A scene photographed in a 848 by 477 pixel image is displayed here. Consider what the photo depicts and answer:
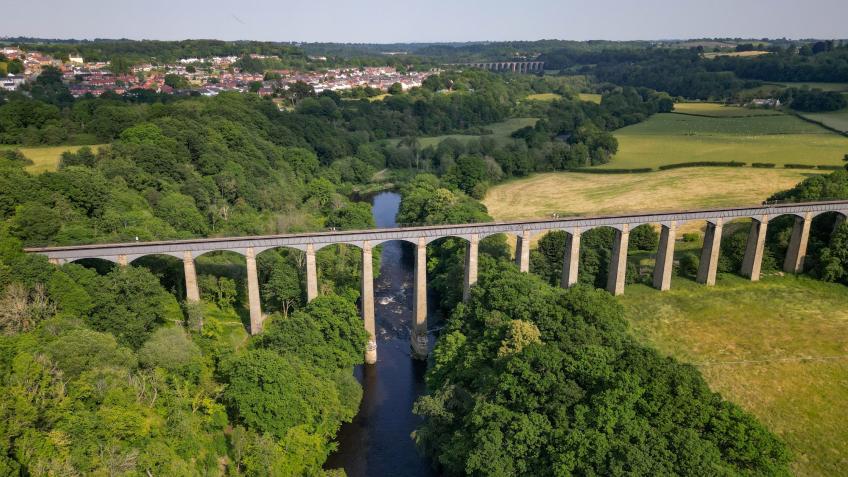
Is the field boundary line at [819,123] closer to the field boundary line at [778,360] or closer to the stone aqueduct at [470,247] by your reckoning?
the stone aqueduct at [470,247]

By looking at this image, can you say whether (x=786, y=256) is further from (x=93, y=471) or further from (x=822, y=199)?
(x=93, y=471)

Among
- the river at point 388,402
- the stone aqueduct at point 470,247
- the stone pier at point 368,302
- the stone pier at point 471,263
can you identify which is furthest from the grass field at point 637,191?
the stone pier at point 368,302

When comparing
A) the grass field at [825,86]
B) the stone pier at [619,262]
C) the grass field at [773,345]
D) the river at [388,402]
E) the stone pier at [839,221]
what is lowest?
the river at [388,402]

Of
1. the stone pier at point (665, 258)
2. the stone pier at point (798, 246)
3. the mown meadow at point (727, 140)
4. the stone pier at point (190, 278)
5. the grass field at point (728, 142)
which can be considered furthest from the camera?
the mown meadow at point (727, 140)

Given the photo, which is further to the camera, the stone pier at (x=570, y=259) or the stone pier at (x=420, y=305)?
the stone pier at (x=570, y=259)

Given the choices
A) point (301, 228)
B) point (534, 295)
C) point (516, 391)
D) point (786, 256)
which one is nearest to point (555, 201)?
point (786, 256)

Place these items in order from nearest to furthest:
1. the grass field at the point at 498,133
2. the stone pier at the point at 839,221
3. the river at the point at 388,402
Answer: the river at the point at 388,402
the stone pier at the point at 839,221
the grass field at the point at 498,133

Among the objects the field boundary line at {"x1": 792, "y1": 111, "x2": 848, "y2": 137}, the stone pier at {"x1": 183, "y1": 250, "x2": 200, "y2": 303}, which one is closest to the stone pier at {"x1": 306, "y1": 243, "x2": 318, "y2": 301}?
the stone pier at {"x1": 183, "y1": 250, "x2": 200, "y2": 303}

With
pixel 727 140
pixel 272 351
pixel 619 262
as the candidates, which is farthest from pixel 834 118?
pixel 272 351
